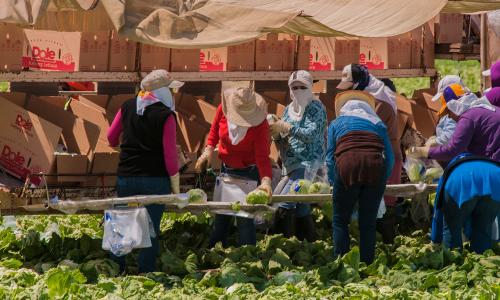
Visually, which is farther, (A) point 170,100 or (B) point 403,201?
(B) point 403,201

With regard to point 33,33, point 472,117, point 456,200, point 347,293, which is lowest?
point 347,293

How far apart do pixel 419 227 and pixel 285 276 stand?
260 centimetres

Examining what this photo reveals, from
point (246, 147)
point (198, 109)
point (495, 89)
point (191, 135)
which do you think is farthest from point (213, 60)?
point (495, 89)

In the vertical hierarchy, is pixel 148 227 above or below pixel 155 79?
below

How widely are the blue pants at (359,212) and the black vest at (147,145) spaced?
1219 mm

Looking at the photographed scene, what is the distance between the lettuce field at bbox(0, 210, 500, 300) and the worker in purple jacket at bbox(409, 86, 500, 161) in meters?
0.74

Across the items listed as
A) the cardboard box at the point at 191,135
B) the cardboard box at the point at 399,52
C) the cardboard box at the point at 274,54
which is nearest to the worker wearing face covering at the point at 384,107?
the cardboard box at the point at 191,135

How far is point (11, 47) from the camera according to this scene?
9.27 m

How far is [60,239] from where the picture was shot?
848cm

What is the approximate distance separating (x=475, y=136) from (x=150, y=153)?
2436 millimetres

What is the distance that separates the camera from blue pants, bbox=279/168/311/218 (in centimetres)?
878

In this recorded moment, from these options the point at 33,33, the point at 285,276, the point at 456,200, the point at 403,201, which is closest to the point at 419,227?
the point at 403,201

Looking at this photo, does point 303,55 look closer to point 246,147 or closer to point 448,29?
point 448,29

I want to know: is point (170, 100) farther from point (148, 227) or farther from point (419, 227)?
point (419, 227)
